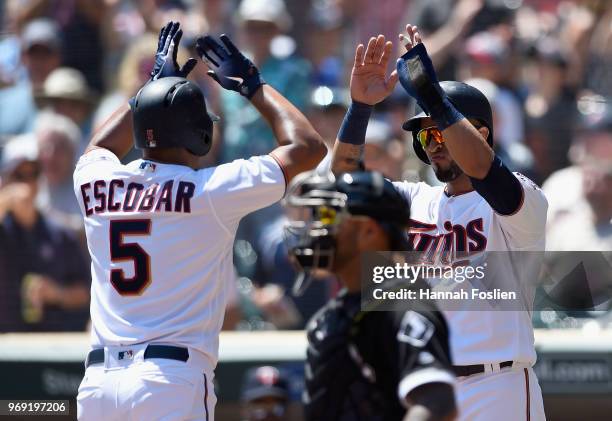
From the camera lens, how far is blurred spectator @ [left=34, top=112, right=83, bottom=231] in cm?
776

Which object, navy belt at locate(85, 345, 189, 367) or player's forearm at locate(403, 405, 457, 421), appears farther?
navy belt at locate(85, 345, 189, 367)

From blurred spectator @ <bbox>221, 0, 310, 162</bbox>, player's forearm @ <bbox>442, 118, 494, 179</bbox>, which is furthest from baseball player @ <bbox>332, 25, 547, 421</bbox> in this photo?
blurred spectator @ <bbox>221, 0, 310, 162</bbox>

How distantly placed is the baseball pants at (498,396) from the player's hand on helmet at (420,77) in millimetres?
952

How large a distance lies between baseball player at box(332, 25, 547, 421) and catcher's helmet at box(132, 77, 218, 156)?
0.57m

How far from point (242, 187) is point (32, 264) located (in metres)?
4.12

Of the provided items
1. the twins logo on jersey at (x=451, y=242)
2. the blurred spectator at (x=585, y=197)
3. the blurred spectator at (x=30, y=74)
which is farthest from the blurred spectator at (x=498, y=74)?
the twins logo on jersey at (x=451, y=242)

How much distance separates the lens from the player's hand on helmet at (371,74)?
14.1 feet

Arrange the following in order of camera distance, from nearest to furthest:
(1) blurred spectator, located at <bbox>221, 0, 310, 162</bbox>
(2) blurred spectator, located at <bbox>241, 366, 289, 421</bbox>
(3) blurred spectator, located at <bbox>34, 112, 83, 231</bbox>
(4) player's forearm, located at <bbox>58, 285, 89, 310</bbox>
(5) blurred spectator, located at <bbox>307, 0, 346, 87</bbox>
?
(2) blurred spectator, located at <bbox>241, 366, 289, 421</bbox> → (4) player's forearm, located at <bbox>58, 285, 89, 310</bbox> → (3) blurred spectator, located at <bbox>34, 112, 83, 231</bbox> → (1) blurred spectator, located at <bbox>221, 0, 310, 162</bbox> → (5) blurred spectator, located at <bbox>307, 0, 346, 87</bbox>

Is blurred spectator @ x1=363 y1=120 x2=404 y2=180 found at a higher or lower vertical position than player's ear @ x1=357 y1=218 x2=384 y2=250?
higher

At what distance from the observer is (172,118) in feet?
13.1

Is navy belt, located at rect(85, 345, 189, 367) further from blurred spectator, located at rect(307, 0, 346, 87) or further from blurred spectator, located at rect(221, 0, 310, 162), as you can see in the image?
blurred spectator, located at rect(307, 0, 346, 87)

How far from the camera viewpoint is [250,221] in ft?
25.1

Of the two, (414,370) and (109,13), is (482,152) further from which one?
(109,13)

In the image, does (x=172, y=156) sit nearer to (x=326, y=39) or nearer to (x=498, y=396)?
(x=498, y=396)
